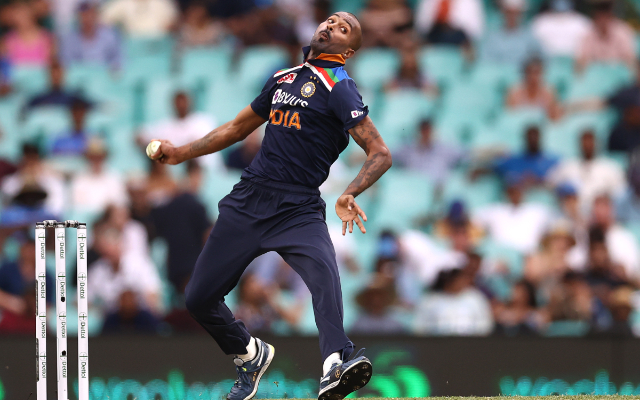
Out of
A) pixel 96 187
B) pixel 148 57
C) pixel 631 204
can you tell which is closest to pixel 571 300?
pixel 631 204

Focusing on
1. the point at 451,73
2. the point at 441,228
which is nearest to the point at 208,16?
the point at 451,73

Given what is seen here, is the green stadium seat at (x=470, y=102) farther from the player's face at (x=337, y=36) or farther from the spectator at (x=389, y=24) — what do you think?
the player's face at (x=337, y=36)

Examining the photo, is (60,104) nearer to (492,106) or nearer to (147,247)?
(147,247)

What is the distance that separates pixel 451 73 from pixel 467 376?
4900 millimetres

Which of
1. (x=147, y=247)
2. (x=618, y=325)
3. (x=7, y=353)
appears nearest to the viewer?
(x=7, y=353)

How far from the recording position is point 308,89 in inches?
201

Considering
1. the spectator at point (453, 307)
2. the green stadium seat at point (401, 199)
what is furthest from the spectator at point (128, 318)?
the green stadium seat at point (401, 199)

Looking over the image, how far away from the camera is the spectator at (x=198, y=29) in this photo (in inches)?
430

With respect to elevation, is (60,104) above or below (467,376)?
above

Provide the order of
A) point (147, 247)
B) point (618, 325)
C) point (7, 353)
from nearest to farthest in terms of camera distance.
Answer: point (7, 353) < point (618, 325) < point (147, 247)

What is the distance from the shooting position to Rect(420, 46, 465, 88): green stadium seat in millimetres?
10695

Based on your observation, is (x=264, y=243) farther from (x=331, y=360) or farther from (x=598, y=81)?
(x=598, y=81)

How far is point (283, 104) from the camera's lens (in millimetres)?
5164

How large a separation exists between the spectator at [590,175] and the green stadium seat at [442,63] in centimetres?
180
